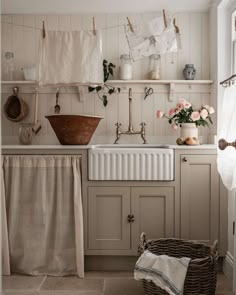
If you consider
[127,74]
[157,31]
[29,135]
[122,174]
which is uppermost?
[157,31]

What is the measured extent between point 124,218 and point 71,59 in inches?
52.1

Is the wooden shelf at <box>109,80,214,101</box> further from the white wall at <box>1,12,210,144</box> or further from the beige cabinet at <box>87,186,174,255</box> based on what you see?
the beige cabinet at <box>87,186,174,255</box>

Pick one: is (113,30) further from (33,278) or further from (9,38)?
(33,278)

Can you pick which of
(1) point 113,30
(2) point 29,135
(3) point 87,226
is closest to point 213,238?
(3) point 87,226

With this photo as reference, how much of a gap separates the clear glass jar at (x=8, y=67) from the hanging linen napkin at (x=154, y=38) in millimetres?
1184

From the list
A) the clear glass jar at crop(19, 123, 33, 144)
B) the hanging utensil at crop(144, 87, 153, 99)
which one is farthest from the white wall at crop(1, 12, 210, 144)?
the clear glass jar at crop(19, 123, 33, 144)

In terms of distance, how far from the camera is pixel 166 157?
279 cm

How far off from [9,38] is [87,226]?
1.92 metres

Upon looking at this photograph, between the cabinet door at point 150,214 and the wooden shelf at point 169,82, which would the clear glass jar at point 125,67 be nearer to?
the wooden shelf at point 169,82

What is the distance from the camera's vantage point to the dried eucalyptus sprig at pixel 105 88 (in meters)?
3.32

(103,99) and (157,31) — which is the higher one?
(157,31)

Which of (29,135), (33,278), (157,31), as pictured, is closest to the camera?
(33,278)

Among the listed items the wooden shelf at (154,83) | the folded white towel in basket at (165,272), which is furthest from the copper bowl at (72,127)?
the folded white towel in basket at (165,272)

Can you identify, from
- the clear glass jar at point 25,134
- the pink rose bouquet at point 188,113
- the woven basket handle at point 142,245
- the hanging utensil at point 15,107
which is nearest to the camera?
the woven basket handle at point 142,245
